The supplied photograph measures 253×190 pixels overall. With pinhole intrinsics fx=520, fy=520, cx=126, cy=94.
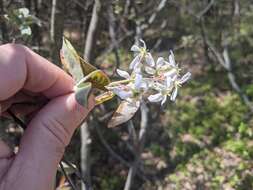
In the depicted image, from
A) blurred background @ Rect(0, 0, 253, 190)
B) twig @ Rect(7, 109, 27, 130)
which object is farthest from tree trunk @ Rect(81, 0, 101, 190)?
twig @ Rect(7, 109, 27, 130)

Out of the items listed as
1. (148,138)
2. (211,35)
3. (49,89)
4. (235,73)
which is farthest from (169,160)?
(49,89)

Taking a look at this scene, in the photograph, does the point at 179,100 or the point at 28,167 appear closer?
the point at 28,167

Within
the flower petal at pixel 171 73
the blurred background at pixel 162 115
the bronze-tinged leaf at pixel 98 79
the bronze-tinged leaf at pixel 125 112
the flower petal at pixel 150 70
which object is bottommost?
the blurred background at pixel 162 115

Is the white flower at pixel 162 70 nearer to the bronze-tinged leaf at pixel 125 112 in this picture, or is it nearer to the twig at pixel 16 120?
the bronze-tinged leaf at pixel 125 112

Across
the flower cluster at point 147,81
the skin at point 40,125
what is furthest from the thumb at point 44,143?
the flower cluster at point 147,81

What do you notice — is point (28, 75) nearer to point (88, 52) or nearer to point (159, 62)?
point (159, 62)

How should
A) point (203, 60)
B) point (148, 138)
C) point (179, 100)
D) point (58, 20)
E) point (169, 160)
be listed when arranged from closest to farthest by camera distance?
1. point (58, 20)
2. point (169, 160)
3. point (148, 138)
4. point (179, 100)
5. point (203, 60)

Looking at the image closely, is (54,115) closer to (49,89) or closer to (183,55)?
(49,89)
